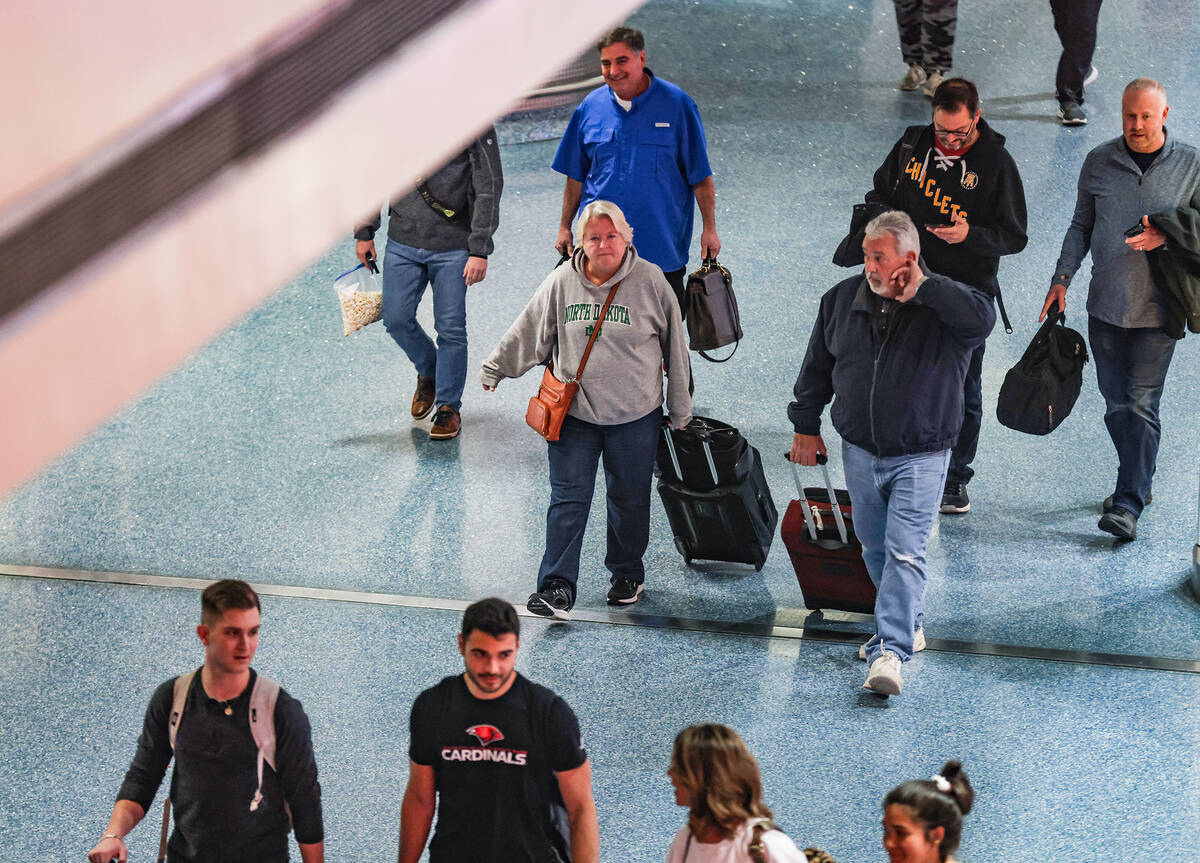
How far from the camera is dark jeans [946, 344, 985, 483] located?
6234mm

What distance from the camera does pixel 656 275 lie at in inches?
208

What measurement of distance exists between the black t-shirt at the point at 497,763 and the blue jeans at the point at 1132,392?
3568mm

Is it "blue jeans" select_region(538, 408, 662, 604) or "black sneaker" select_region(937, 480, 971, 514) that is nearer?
"blue jeans" select_region(538, 408, 662, 604)

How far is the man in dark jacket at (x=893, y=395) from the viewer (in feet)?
16.0

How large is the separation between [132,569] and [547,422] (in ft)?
7.34

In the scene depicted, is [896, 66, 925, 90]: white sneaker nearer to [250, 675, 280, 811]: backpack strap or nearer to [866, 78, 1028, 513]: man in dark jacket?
[866, 78, 1028, 513]: man in dark jacket

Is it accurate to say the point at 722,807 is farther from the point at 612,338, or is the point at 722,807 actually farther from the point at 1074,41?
the point at 1074,41

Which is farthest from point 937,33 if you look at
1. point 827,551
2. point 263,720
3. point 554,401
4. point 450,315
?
point 263,720

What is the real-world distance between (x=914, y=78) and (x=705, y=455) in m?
6.07

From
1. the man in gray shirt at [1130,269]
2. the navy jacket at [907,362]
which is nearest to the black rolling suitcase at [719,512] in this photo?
the navy jacket at [907,362]

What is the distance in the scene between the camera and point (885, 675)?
521cm

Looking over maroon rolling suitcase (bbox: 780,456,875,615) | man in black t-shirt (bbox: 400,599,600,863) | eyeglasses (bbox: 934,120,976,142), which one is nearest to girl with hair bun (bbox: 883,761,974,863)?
man in black t-shirt (bbox: 400,599,600,863)

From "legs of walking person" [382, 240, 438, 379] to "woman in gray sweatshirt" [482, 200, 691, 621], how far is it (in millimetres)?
1525

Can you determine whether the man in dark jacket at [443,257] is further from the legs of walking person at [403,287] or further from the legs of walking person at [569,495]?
the legs of walking person at [569,495]
